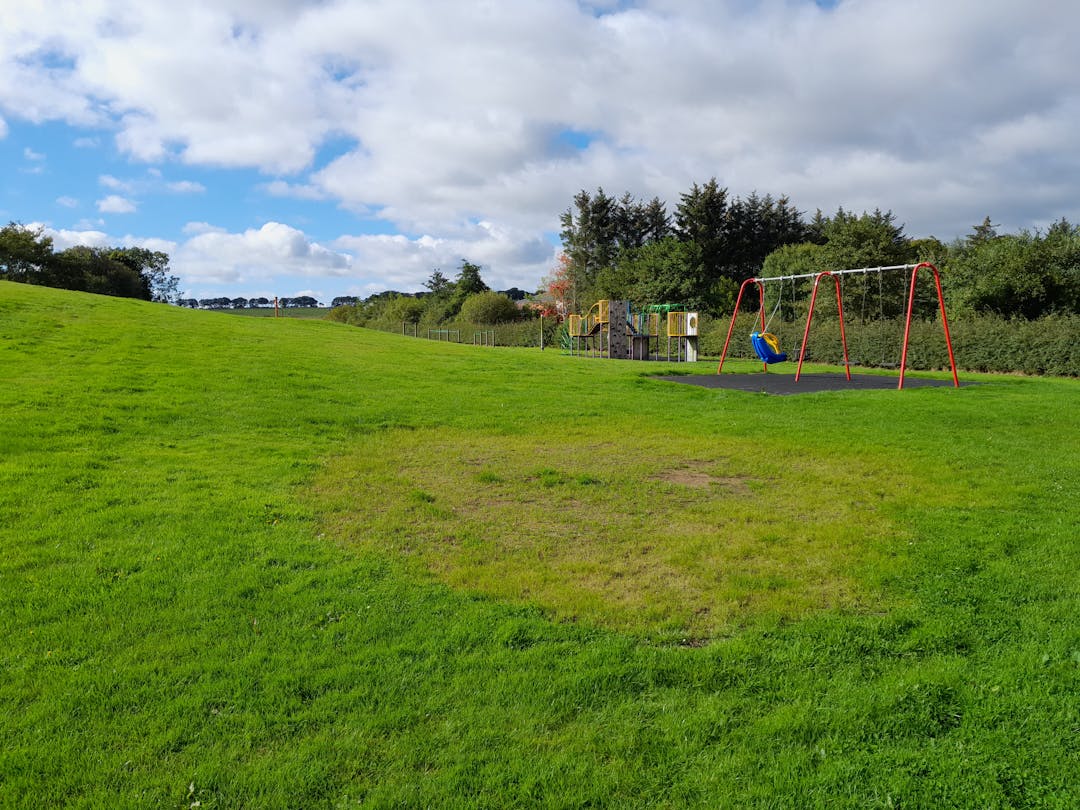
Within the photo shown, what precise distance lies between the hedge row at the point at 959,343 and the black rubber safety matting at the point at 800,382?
16.6 ft

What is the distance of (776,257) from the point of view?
4866 centimetres

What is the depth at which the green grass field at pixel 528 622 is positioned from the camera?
2.98 meters

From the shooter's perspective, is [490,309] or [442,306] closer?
[490,309]

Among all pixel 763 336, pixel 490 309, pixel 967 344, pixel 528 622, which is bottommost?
pixel 528 622

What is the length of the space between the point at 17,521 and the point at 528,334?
48674 millimetres

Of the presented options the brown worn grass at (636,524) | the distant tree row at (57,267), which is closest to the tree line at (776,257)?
the brown worn grass at (636,524)

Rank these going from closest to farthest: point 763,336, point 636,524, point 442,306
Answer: point 636,524 → point 763,336 → point 442,306

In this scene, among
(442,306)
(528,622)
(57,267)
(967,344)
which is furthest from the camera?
(442,306)

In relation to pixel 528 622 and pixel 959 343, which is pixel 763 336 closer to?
pixel 959 343

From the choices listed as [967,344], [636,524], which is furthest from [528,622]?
[967,344]

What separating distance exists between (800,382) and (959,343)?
9447mm

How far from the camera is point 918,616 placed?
4.45m

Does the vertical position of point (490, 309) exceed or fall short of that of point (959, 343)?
it exceeds it

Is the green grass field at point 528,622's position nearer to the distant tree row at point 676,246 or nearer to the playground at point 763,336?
the playground at point 763,336
